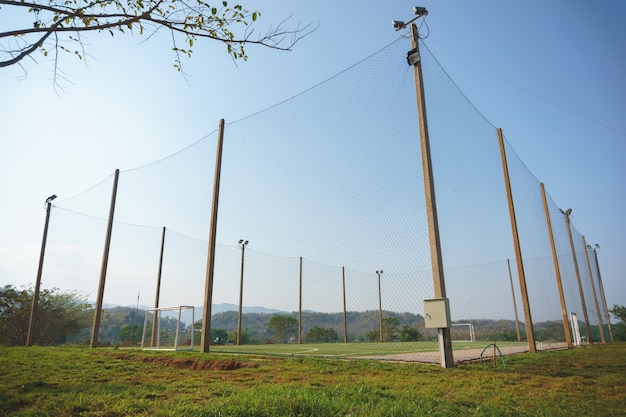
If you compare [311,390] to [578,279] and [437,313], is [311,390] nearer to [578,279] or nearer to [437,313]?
[437,313]

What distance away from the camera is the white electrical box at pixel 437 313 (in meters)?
5.38

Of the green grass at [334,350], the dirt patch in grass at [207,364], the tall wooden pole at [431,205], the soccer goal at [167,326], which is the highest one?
the tall wooden pole at [431,205]

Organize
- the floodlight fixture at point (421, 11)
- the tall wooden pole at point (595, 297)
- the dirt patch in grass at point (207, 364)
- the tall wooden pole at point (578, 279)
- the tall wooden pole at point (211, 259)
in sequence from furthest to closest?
the tall wooden pole at point (595, 297), the tall wooden pole at point (578, 279), the tall wooden pole at point (211, 259), the floodlight fixture at point (421, 11), the dirt patch in grass at point (207, 364)

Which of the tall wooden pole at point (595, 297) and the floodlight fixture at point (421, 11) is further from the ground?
the floodlight fixture at point (421, 11)

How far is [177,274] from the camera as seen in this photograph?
14.6m

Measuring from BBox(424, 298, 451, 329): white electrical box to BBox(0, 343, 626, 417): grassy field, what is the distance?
60cm

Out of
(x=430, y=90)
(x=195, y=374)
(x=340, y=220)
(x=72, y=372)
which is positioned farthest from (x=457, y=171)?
(x=72, y=372)

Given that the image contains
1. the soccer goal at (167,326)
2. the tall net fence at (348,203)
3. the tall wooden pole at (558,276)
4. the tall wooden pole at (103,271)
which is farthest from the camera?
the soccer goal at (167,326)

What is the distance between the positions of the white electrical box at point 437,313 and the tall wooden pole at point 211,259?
4783mm

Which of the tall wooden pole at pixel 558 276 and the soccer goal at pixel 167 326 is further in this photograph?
the soccer goal at pixel 167 326

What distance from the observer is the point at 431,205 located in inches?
235

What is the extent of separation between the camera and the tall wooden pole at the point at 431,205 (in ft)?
17.7

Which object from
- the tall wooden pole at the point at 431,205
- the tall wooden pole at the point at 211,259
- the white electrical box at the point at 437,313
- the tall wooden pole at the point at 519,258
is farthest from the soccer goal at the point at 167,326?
the tall wooden pole at the point at 519,258

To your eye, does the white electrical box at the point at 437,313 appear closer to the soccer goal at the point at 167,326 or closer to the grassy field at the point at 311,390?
the grassy field at the point at 311,390
